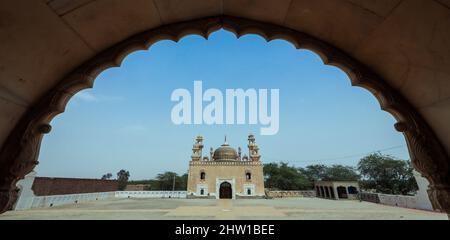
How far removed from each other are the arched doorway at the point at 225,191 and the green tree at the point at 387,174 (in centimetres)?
2219

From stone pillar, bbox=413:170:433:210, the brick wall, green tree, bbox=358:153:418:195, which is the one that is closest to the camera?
stone pillar, bbox=413:170:433:210

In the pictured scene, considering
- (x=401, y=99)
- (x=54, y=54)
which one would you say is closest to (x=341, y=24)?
(x=401, y=99)

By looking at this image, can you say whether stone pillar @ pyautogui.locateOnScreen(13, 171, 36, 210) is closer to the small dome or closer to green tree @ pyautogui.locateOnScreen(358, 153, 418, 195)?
the small dome

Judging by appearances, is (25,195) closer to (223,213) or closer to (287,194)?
(223,213)

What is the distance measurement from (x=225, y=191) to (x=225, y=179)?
1844 millimetres

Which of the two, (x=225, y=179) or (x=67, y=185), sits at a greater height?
(x=225, y=179)

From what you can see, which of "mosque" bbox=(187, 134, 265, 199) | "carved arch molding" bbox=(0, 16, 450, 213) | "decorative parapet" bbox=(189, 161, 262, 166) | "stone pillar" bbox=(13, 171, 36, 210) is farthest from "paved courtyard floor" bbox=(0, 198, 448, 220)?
"decorative parapet" bbox=(189, 161, 262, 166)

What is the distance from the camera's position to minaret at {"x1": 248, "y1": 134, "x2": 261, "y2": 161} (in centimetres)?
3297

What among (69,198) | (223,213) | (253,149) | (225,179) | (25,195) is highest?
(253,149)

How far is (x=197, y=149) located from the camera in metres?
33.8

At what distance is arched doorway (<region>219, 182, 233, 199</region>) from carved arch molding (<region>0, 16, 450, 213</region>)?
3069 cm

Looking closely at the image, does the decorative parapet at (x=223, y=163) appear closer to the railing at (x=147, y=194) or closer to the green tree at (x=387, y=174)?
the railing at (x=147, y=194)

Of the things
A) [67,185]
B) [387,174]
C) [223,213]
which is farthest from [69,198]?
[387,174]
